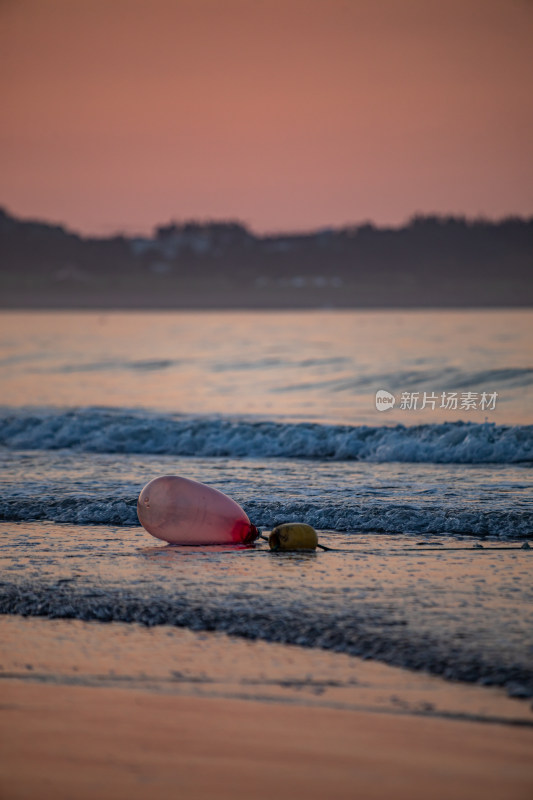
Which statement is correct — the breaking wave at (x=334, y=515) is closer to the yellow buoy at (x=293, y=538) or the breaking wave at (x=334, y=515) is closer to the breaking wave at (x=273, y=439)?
the yellow buoy at (x=293, y=538)

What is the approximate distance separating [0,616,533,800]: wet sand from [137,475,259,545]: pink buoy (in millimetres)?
2272

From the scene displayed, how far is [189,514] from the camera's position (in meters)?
8.54

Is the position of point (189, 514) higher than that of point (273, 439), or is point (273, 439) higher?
point (273, 439)

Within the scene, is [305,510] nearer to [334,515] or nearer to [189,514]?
[334,515]

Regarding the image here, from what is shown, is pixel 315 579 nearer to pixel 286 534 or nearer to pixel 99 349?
pixel 286 534

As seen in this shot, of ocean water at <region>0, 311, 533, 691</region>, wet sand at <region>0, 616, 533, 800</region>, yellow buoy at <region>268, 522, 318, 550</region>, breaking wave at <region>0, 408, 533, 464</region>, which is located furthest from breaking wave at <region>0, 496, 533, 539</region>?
breaking wave at <region>0, 408, 533, 464</region>

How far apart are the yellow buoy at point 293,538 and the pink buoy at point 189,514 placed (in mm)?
360

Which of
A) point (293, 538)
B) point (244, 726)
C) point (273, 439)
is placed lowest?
point (244, 726)

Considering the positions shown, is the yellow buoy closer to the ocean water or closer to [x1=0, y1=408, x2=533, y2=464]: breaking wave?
the ocean water

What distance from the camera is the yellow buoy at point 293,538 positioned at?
8.52 metres

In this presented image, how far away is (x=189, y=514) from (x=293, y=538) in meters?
0.93

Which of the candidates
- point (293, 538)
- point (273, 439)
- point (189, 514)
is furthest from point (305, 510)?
point (273, 439)

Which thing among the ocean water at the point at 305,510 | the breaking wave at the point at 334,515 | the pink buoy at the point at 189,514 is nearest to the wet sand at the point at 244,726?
the ocean water at the point at 305,510

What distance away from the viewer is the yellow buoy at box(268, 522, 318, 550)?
852 centimetres
